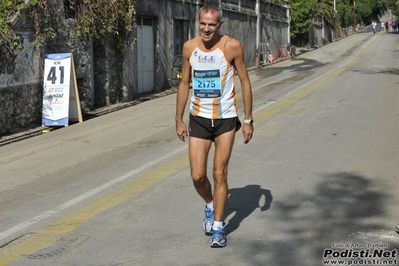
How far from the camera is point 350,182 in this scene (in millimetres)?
8352

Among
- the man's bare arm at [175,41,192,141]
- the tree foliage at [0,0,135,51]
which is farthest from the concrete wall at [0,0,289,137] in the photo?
the man's bare arm at [175,41,192,141]

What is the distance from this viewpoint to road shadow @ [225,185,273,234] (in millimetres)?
6690

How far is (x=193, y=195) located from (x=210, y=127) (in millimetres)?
1969

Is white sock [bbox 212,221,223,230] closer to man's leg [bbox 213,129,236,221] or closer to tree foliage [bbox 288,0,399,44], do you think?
man's leg [bbox 213,129,236,221]

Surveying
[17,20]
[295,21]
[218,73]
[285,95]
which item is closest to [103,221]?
[218,73]

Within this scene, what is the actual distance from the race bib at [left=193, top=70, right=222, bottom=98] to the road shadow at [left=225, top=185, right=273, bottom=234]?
129 centimetres

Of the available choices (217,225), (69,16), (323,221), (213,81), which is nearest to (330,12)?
(69,16)

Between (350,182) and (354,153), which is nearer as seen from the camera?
(350,182)

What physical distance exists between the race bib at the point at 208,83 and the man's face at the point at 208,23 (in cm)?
29

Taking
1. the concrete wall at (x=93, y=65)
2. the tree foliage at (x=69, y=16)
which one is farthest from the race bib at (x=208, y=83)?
the concrete wall at (x=93, y=65)

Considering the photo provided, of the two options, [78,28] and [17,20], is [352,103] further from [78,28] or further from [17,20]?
[17,20]

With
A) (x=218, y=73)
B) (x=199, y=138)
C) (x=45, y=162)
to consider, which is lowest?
(x=45, y=162)

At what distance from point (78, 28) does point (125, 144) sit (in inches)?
234

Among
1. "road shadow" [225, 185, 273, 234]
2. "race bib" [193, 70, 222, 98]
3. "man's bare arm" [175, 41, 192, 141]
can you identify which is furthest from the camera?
"road shadow" [225, 185, 273, 234]
